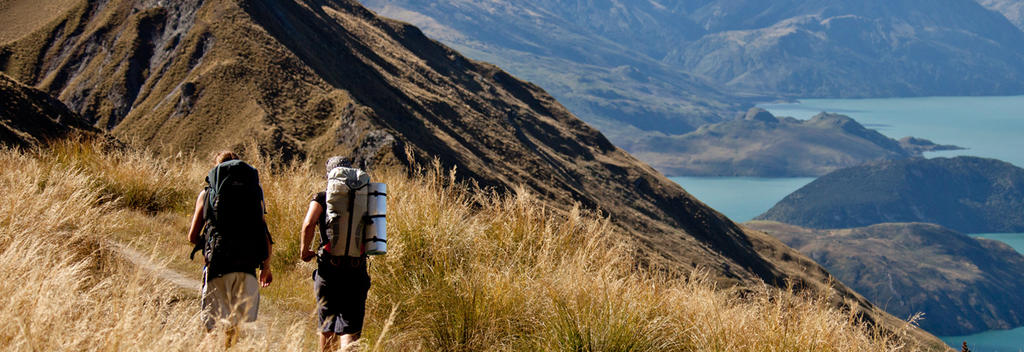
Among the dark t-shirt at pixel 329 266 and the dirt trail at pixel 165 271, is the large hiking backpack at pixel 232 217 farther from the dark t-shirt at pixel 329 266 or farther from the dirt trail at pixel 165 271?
the dirt trail at pixel 165 271

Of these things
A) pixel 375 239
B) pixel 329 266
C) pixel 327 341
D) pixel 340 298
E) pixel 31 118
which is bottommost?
pixel 327 341

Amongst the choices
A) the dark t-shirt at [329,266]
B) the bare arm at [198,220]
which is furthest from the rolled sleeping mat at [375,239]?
the bare arm at [198,220]

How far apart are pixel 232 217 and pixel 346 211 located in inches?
30.9

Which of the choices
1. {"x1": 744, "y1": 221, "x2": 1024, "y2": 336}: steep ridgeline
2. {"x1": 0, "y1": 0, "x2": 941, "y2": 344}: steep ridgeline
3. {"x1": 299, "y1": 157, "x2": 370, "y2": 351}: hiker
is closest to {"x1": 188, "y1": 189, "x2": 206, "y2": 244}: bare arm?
{"x1": 299, "y1": 157, "x2": 370, "y2": 351}: hiker

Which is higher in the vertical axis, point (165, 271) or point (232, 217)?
point (232, 217)

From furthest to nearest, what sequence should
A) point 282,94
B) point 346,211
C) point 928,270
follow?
point 928,270 → point 282,94 → point 346,211

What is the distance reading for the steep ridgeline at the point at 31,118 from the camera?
11.5 meters

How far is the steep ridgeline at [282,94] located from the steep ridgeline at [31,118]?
6.51 ft

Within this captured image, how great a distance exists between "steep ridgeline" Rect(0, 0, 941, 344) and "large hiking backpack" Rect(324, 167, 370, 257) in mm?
6352

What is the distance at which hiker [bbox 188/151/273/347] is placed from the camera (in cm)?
497

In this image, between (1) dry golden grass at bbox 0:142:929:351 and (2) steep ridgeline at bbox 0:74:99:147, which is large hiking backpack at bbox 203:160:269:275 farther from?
(2) steep ridgeline at bbox 0:74:99:147

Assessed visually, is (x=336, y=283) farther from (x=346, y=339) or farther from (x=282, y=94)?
(x=282, y=94)

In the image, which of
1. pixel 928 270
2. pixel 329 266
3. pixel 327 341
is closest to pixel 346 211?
pixel 329 266

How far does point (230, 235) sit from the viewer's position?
16.5ft
